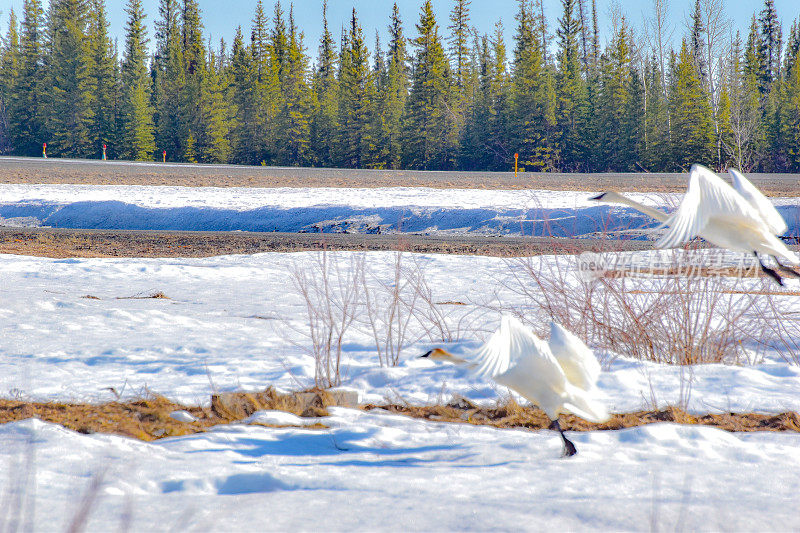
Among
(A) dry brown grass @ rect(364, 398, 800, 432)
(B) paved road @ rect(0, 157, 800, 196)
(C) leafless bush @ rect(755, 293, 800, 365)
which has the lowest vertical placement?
(A) dry brown grass @ rect(364, 398, 800, 432)

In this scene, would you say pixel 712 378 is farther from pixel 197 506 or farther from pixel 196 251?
pixel 196 251

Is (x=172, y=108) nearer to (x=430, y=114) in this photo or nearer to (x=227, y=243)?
(x=430, y=114)

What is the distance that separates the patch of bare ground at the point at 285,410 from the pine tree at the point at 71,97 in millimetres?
43086

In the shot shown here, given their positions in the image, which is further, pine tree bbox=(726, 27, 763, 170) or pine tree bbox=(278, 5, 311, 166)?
pine tree bbox=(278, 5, 311, 166)

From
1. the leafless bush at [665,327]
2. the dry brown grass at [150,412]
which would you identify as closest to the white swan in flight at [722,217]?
the dry brown grass at [150,412]

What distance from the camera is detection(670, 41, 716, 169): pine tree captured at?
108 ft

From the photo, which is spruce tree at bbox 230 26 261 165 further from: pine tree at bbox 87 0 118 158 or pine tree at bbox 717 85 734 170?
pine tree at bbox 717 85 734 170

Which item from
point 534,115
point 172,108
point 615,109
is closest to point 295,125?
point 172,108

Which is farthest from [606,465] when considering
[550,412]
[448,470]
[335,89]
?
[335,89]

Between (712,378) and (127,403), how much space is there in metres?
3.40

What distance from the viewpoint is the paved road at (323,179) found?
20.9 meters

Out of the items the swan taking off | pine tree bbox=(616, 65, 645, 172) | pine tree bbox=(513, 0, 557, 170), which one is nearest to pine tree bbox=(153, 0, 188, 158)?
pine tree bbox=(513, 0, 557, 170)

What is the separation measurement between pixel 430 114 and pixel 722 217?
37.4m

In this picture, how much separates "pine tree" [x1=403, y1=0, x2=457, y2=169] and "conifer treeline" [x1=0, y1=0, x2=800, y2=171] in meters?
0.08
